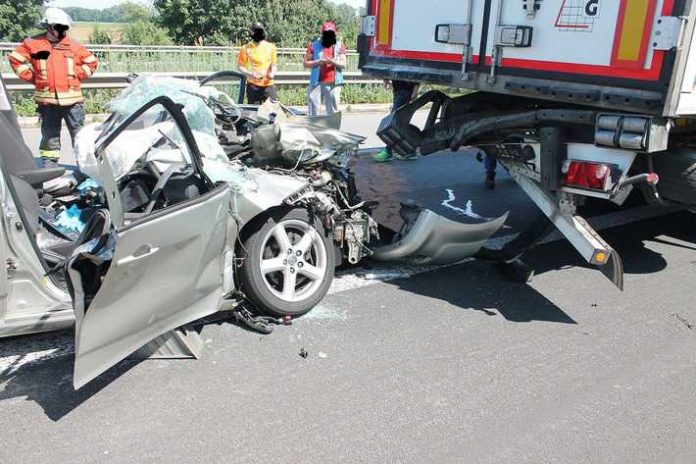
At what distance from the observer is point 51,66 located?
631 cm

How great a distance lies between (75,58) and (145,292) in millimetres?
4648

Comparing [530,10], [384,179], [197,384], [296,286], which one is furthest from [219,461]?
[384,179]

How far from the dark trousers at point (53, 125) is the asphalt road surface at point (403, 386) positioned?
3.43 meters

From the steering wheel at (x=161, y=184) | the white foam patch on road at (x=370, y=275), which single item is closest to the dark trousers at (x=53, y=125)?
the steering wheel at (x=161, y=184)

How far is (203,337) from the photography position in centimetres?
350

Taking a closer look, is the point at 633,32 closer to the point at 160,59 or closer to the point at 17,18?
the point at 160,59

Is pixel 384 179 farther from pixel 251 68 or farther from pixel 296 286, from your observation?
pixel 251 68

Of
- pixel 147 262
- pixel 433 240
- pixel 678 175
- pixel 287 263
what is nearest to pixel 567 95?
pixel 678 175

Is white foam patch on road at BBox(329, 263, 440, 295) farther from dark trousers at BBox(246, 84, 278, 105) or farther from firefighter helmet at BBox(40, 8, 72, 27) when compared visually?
dark trousers at BBox(246, 84, 278, 105)

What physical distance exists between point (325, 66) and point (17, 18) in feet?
99.6

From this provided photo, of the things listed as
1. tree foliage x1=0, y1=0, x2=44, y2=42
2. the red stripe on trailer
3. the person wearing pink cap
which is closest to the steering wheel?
the red stripe on trailer

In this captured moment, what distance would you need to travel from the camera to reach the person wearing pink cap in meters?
9.51

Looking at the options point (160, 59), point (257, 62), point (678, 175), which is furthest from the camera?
point (160, 59)

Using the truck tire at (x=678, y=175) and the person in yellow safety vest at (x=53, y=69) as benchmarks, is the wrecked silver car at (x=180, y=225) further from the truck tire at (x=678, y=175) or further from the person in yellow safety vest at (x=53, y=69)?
the person in yellow safety vest at (x=53, y=69)
